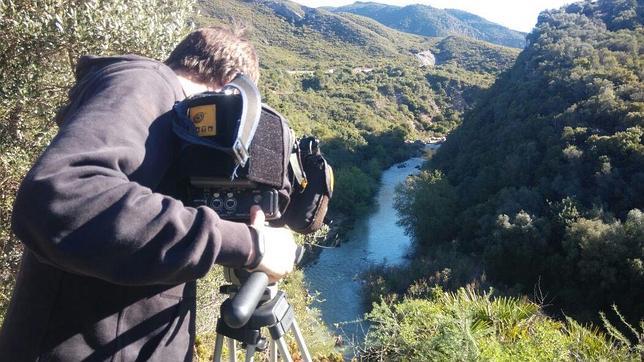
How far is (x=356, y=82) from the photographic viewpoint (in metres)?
61.4

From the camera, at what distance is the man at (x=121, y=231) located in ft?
2.75

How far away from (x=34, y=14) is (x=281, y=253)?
3275 mm

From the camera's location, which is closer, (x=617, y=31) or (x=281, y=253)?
(x=281, y=253)

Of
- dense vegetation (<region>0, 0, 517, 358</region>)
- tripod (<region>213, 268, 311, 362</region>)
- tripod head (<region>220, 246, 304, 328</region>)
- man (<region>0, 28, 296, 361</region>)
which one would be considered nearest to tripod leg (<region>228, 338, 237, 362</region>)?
tripod (<region>213, 268, 311, 362</region>)

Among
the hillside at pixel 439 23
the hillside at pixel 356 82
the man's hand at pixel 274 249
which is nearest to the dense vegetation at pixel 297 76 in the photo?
the hillside at pixel 356 82

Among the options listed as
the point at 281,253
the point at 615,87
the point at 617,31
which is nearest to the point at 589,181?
the point at 615,87

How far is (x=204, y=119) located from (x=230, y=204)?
0.73 ft

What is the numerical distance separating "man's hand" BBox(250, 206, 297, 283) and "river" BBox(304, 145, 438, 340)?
51.7 ft

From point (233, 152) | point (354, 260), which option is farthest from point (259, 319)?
point (354, 260)

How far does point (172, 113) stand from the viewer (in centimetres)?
107

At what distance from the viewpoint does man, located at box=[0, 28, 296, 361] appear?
2.75 ft

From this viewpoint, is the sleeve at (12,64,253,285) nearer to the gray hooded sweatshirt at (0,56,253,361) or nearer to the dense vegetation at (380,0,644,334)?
the gray hooded sweatshirt at (0,56,253,361)

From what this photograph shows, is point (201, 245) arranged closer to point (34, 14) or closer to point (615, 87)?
point (34, 14)

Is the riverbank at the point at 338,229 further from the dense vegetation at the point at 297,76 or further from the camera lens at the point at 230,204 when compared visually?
the camera lens at the point at 230,204
